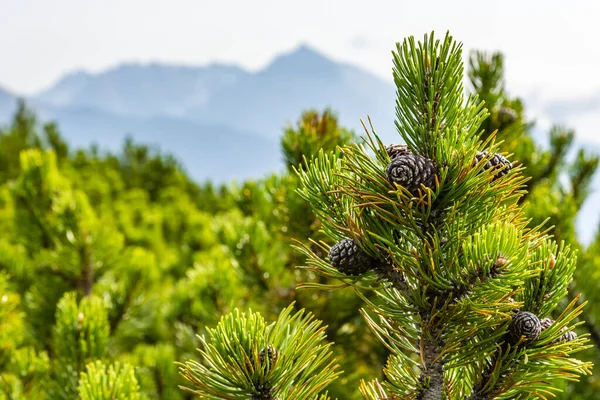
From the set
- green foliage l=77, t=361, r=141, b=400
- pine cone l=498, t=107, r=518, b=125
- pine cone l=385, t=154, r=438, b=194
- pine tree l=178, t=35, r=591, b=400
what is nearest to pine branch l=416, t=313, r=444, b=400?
pine tree l=178, t=35, r=591, b=400

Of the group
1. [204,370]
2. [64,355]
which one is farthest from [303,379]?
[64,355]

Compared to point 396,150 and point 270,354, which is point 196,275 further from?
point 396,150

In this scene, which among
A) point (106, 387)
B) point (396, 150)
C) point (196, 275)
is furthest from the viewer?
point (196, 275)

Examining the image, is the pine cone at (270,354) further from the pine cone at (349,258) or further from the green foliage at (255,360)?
the pine cone at (349,258)

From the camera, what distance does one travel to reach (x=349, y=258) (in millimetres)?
914

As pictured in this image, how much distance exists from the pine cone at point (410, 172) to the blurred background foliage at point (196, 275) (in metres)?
0.30

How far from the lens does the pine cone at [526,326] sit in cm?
88

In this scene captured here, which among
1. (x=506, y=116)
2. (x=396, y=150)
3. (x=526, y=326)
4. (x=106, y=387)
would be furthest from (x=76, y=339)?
(x=506, y=116)

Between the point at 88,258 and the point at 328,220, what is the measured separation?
2.74m

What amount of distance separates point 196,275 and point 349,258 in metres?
2.05

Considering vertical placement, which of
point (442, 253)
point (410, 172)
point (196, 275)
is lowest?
point (442, 253)

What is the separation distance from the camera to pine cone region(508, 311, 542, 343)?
34.6 inches

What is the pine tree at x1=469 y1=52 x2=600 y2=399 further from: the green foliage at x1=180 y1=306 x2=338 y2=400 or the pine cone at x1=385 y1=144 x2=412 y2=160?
the green foliage at x1=180 y1=306 x2=338 y2=400

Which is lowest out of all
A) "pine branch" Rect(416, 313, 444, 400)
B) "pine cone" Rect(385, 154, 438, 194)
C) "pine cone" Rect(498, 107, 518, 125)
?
"pine branch" Rect(416, 313, 444, 400)
